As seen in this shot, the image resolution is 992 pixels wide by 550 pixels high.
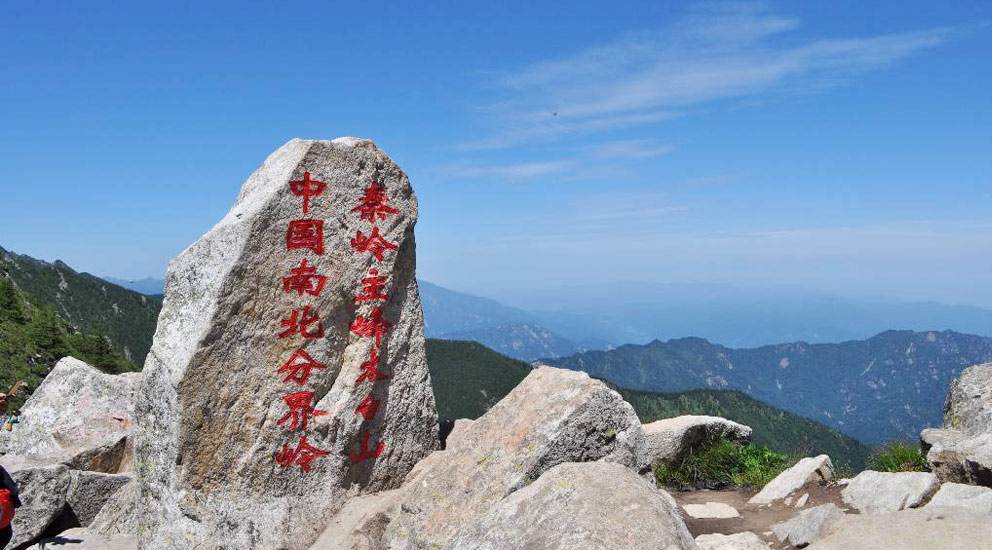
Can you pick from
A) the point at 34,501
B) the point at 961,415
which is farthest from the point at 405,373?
the point at 961,415

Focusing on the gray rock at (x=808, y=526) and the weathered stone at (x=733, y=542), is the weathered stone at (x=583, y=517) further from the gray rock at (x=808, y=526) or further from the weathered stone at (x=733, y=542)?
the gray rock at (x=808, y=526)

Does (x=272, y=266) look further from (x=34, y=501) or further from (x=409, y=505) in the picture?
(x=34, y=501)

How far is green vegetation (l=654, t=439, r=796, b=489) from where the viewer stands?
42.2 feet

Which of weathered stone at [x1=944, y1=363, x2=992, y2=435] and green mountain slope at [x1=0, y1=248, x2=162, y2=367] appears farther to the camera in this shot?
green mountain slope at [x1=0, y1=248, x2=162, y2=367]

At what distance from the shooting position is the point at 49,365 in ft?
119

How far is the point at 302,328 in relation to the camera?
32.8 feet

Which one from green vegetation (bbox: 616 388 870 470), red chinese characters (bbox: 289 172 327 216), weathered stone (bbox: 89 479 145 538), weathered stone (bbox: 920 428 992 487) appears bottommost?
green vegetation (bbox: 616 388 870 470)

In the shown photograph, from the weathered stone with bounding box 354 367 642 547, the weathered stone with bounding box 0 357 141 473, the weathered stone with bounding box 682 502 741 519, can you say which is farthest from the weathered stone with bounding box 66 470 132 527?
the weathered stone with bounding box 682 502 741 519

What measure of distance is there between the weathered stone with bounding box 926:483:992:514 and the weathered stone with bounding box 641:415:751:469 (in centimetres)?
423

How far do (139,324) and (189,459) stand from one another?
96.0 m

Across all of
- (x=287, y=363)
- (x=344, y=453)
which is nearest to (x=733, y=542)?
(x=344, y=453)

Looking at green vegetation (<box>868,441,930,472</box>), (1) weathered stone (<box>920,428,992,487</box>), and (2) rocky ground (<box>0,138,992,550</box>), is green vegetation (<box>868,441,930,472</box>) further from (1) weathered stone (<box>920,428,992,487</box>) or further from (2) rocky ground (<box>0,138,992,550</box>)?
(1) weathered stone (<box>920,428,992,487</box>)

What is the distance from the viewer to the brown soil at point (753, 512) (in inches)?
414

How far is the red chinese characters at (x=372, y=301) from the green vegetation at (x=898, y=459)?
856 cm
